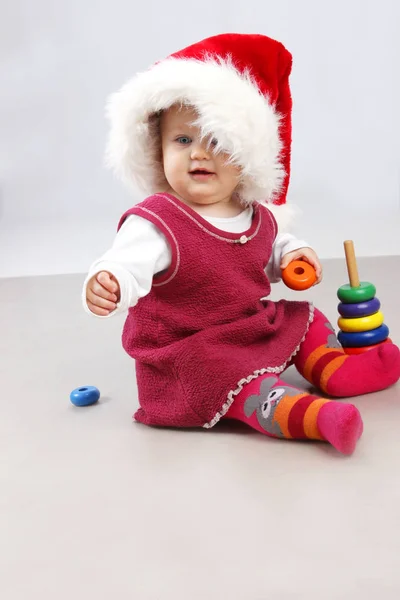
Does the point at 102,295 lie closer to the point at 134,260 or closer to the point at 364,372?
the point at 134,260

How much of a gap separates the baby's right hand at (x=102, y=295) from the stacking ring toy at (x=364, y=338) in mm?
428

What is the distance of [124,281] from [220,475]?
283 mm

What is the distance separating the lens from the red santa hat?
47.0 inches

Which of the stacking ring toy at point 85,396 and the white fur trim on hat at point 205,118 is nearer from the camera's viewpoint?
the white fur trim on hat at point 205,118

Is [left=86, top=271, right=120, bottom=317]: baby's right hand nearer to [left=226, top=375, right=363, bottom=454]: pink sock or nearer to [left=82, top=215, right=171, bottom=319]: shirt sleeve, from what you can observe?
[left=82, top=215, right=171, bottom=319]: shirt sleeve

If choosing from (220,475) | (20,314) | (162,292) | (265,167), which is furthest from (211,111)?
(20,314)

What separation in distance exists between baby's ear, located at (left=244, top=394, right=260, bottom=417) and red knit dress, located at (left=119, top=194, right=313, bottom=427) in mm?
25

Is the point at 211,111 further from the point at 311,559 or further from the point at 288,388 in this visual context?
the point at 311,559

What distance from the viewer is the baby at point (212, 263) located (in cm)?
113

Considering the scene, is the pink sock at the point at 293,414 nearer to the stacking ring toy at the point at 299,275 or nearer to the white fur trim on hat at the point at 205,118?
the stacking ring toy at the point at 299,275

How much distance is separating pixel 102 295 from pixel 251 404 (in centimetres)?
26

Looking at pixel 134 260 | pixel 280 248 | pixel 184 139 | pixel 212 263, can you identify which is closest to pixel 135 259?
pixel 134 260

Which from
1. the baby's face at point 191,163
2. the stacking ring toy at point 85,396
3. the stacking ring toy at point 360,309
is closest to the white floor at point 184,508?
the stacking ring toy at point 85,396

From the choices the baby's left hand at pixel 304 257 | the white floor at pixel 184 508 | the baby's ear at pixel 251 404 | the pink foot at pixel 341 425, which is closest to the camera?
the white floor at pixel 184 508
